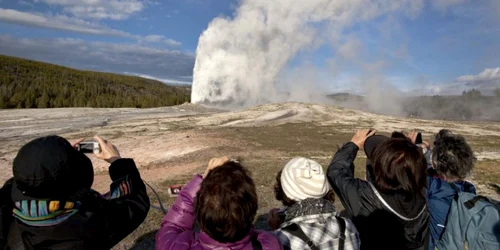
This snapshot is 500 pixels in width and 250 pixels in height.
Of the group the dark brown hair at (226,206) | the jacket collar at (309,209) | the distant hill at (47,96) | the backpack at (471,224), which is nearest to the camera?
the dark brown hair at (226,206)

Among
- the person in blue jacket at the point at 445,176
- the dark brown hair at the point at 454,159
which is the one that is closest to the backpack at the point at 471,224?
the person in blue jacket at the point at 445,176

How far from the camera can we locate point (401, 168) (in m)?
2.06

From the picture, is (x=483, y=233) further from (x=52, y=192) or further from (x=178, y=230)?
(x=52, y=192)

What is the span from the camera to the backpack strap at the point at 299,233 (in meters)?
1.76

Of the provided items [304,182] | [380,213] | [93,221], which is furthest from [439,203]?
[93,221]

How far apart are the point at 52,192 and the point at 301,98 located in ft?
142

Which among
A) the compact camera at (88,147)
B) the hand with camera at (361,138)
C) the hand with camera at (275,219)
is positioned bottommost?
the hand with camera at (275,219)

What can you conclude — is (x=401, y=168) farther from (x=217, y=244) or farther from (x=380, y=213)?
(x=217, y=244)

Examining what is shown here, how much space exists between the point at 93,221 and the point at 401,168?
1539 mm

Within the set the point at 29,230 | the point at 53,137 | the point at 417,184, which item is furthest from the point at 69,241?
the point at 417,184

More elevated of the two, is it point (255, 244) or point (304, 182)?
point (304, 182)

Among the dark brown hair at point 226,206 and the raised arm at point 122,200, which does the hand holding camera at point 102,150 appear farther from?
the dark brown hair at point 226,206

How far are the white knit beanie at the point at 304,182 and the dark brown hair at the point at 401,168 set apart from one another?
1.20 ft

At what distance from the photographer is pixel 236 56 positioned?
38656 mm
